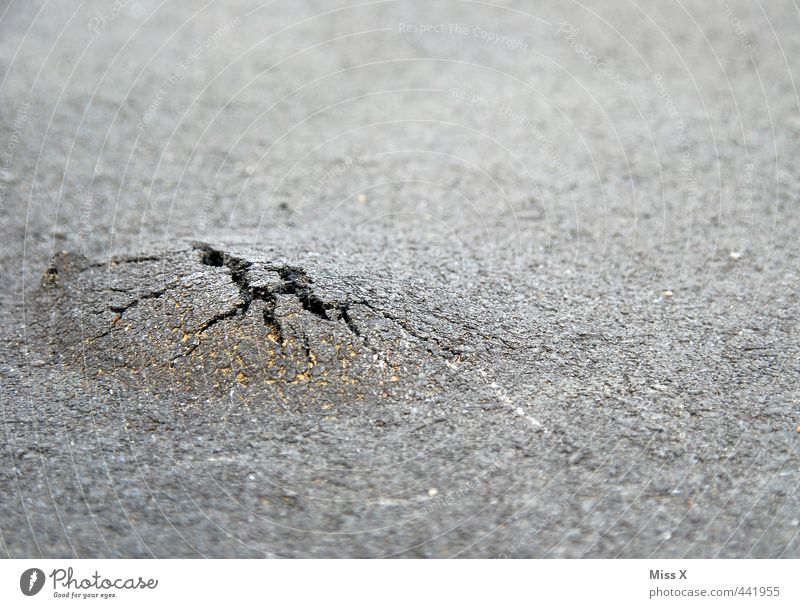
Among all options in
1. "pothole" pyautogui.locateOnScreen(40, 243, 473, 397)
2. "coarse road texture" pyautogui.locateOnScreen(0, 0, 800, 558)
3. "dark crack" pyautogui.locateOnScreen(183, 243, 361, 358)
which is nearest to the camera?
"coarse road texture" pyautogui.locateOnScreen(0, 0, 800, 558)

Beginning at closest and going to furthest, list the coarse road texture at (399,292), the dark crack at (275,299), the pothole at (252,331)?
the coarse road texture at (399,292) < the pothole at (252,331) < the dark crack at (275,299)

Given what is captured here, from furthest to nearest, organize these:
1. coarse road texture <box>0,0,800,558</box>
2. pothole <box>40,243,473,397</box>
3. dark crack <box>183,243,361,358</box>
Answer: dark crack <box>183,243,361,358</box>
pothole <box>40,243,473,397</box>
coarse road texture <box>0,0,800,558</box>

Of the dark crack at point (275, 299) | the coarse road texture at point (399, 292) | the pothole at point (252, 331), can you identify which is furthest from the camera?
the dark crack at point (275, 299)

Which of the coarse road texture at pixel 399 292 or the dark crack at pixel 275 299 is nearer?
the coarse road texture at pixel 399 292

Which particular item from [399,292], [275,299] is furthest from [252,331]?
[399,292]

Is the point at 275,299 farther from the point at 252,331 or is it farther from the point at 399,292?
the point at 399,292

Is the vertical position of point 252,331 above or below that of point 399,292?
below

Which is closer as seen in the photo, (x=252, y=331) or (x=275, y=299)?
(x=252, y=331)

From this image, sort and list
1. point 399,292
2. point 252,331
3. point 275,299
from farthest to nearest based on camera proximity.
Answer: point 399,292, point 275,299, point 252,331

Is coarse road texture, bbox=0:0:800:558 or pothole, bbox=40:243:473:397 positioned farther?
pothole, bbox=40:243:473:397
